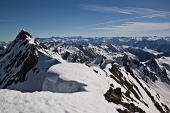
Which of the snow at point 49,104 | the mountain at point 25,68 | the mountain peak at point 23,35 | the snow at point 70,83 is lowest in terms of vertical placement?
the mountain at point 25,68

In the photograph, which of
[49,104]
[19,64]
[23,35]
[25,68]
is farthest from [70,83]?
[23,35]

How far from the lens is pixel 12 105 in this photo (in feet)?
57.3

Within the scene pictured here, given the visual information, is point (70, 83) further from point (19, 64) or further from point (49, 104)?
point (19, 64)

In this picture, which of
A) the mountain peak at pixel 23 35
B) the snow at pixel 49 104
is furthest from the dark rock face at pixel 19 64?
the snow at pixel 49 104

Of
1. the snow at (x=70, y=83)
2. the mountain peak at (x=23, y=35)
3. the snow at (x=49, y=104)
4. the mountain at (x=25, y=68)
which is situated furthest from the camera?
the mountain peak at (x=23, y=35)

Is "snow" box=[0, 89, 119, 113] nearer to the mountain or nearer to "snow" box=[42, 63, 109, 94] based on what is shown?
"snow" box=[42, 63, 109, 94]

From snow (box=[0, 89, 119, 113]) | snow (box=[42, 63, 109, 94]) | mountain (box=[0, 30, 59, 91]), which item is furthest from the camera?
mountain (box=[0, 30, 59, 91])

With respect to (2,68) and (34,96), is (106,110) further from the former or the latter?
(2,68)

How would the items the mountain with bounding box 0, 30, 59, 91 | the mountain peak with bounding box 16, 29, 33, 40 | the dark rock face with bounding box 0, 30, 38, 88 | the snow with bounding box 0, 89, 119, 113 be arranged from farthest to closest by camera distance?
the mountain peak with bounding box 16, 29, 33, 40, the dark rock face with bounding box 0, 30, 38, 88, the mountain with bounding box 0, 30, 59, 91, the snow with bounding box 0, 89, 119, 113

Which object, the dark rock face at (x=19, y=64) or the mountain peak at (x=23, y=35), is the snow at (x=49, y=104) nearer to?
the dark rock face at (x=19, y=64)

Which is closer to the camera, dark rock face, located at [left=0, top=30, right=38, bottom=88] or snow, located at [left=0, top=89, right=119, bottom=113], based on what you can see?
snow, located at [left=0, top=89, right=119, bottom=113]

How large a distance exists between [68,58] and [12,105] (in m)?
120

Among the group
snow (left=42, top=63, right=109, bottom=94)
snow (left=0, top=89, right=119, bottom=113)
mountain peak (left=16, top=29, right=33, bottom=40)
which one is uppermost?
mountain peak (left=16, top=29, right=33, bottom=40)

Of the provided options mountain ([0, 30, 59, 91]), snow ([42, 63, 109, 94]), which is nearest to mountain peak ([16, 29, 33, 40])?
mountain ([0, 30, 59, 91])
